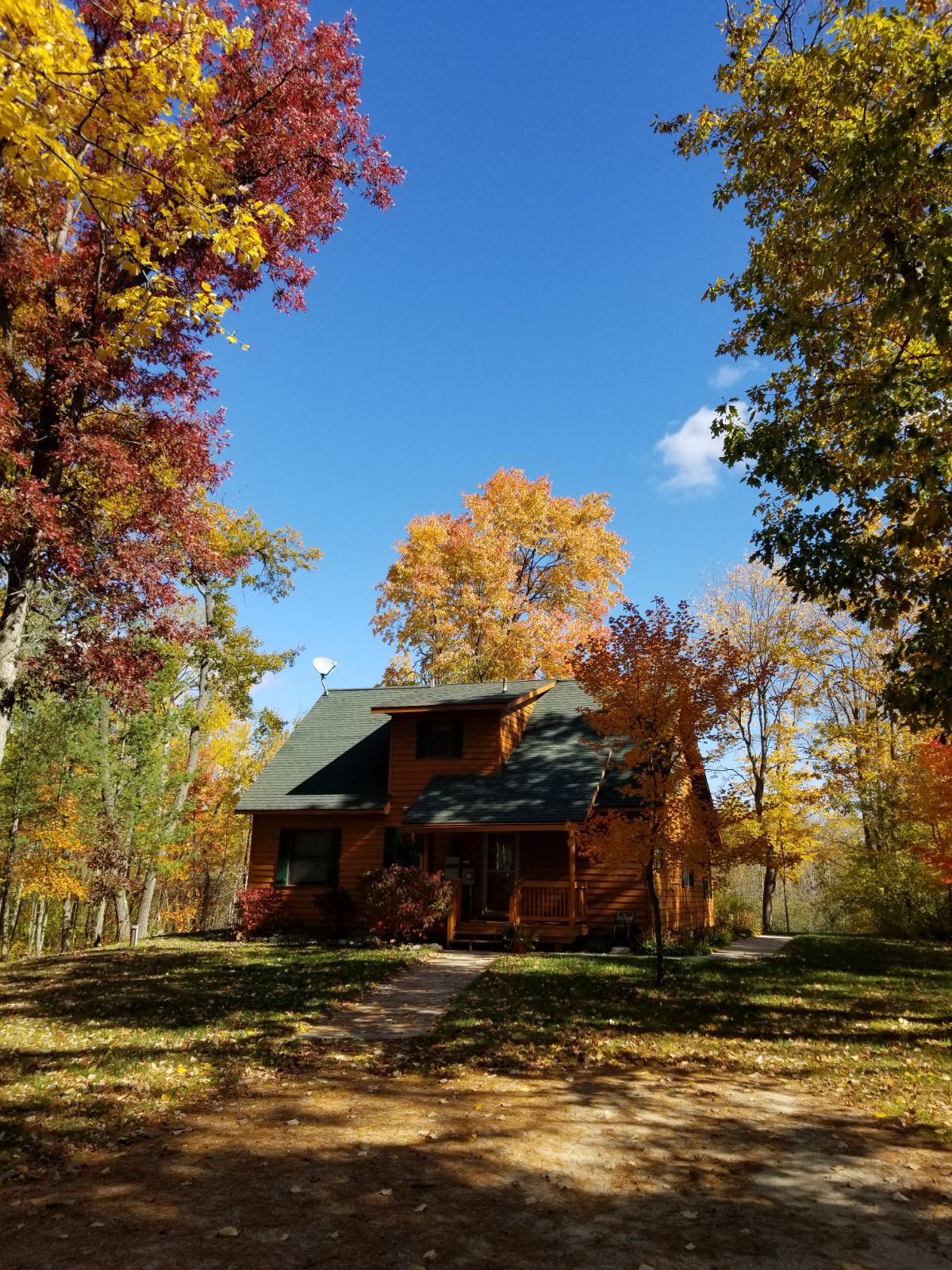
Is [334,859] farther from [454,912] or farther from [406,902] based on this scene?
[454,912]

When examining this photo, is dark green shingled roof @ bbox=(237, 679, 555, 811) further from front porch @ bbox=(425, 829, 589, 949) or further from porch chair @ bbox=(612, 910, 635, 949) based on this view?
porch chair @ bbox=(612, 910, 635, 949)

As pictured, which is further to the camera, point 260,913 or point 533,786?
point 260,913

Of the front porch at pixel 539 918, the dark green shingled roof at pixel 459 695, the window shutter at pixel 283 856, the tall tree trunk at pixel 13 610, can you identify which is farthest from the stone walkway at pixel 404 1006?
the dark green shingled roof at pixel 459 695

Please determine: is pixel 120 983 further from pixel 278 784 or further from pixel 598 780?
pixel 598 780

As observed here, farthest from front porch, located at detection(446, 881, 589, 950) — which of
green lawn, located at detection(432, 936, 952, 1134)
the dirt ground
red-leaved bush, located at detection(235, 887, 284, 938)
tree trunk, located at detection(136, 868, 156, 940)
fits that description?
tree trunk, located at detection(136, 868, 156, 940)

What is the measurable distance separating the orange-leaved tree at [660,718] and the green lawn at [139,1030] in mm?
4885

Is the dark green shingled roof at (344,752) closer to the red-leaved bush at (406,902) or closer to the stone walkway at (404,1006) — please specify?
the red-leaved bush at (406,902)

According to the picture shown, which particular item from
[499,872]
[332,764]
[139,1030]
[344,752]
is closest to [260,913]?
[332,764]

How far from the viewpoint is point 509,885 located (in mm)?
18750

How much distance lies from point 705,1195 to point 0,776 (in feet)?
93.5

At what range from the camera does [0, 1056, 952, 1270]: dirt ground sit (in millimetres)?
3873

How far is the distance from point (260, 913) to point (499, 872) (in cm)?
616

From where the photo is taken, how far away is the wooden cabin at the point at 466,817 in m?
17.4

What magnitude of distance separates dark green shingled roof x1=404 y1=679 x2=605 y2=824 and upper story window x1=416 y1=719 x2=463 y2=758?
2.29ft
